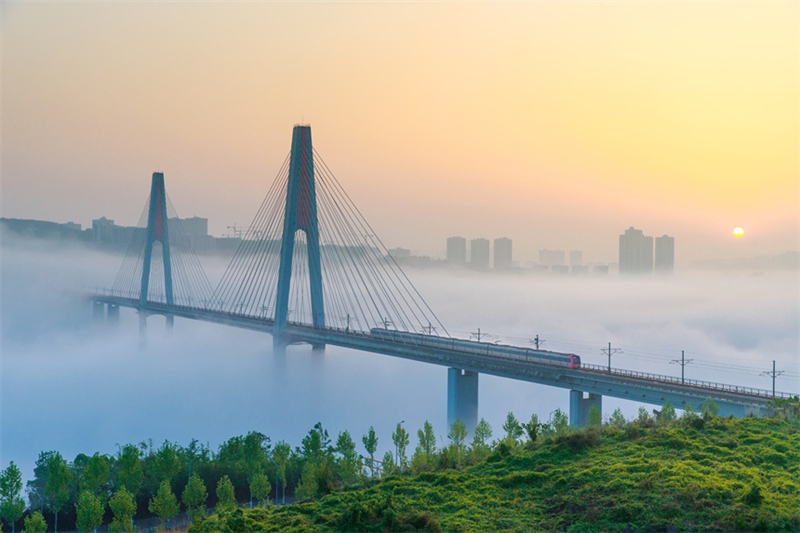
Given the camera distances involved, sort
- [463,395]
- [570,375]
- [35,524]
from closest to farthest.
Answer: [35,524] < [570,375] < [463,395]

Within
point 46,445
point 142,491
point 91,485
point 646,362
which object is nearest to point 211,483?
point 142,491

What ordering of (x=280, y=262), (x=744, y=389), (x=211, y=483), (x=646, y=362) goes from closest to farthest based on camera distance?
1. (x=211, y=483)
2. (x=744, y=389)
3. (x=280, y=262)
4. (x=646, y=362)

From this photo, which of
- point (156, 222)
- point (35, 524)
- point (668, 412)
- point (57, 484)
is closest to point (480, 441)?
point (668, 412)

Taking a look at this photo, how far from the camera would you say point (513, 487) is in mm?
10000

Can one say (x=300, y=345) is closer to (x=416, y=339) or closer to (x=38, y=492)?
(x=416, y=339)

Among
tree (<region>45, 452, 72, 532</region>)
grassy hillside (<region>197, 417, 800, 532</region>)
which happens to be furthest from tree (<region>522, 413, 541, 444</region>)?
tree (<region>45, 452, 72, 532</region>)

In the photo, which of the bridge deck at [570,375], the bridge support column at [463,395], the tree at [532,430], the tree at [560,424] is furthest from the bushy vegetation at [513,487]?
the bridge support column at [463,395]

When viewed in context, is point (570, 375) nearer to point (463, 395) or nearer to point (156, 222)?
point (463, 395)

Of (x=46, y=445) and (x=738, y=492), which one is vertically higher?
(x=738, y=492)

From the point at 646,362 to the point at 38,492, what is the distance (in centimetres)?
4134

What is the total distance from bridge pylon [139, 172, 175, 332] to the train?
64.2 ft

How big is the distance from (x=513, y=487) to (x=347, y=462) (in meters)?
6.41

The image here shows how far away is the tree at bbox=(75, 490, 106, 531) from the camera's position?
43.6 ft

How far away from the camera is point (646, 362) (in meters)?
50.1
